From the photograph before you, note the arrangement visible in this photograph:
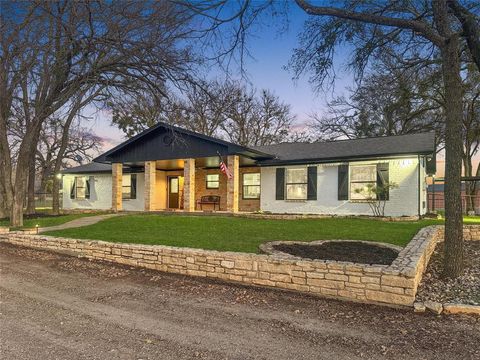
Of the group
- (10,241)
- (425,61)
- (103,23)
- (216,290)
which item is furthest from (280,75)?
(10,241)

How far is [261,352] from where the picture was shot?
3.36 metres

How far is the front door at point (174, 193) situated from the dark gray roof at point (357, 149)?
594 centimetres

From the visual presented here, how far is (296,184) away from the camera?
15.4 metres

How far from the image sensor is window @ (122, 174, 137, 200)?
19.2 m

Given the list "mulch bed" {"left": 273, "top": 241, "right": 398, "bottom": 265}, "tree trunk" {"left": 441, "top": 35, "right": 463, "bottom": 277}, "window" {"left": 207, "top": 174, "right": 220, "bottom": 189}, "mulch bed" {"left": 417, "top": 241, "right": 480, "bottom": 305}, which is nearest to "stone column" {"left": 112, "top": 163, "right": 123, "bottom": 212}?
"window" {"left": 207, "top": 174, "right": 220, "bottom": 189}

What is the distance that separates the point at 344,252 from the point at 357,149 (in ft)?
29.1

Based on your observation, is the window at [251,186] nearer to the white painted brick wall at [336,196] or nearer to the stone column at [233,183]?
the white painted brick wall at [336,196]

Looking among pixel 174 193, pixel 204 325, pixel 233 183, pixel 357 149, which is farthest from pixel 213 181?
pixel 204 325

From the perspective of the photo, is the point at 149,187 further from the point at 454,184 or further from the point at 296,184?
the point at 454,184

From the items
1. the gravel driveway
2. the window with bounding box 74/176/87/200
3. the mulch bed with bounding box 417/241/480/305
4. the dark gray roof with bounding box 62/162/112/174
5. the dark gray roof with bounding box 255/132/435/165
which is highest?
the dark gray roof with bounding box 255/132/435/165

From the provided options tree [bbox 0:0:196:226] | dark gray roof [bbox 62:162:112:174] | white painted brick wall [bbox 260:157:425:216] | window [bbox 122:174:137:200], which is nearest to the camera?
tree [bbox 0:0:196:226]

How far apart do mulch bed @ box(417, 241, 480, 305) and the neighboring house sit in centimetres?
641

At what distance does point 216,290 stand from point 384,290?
247cm

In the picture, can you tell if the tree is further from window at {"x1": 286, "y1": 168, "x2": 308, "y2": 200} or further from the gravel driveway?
window at {"x1": 286, "y1": 168, "x2": 308, "y2": 200}
